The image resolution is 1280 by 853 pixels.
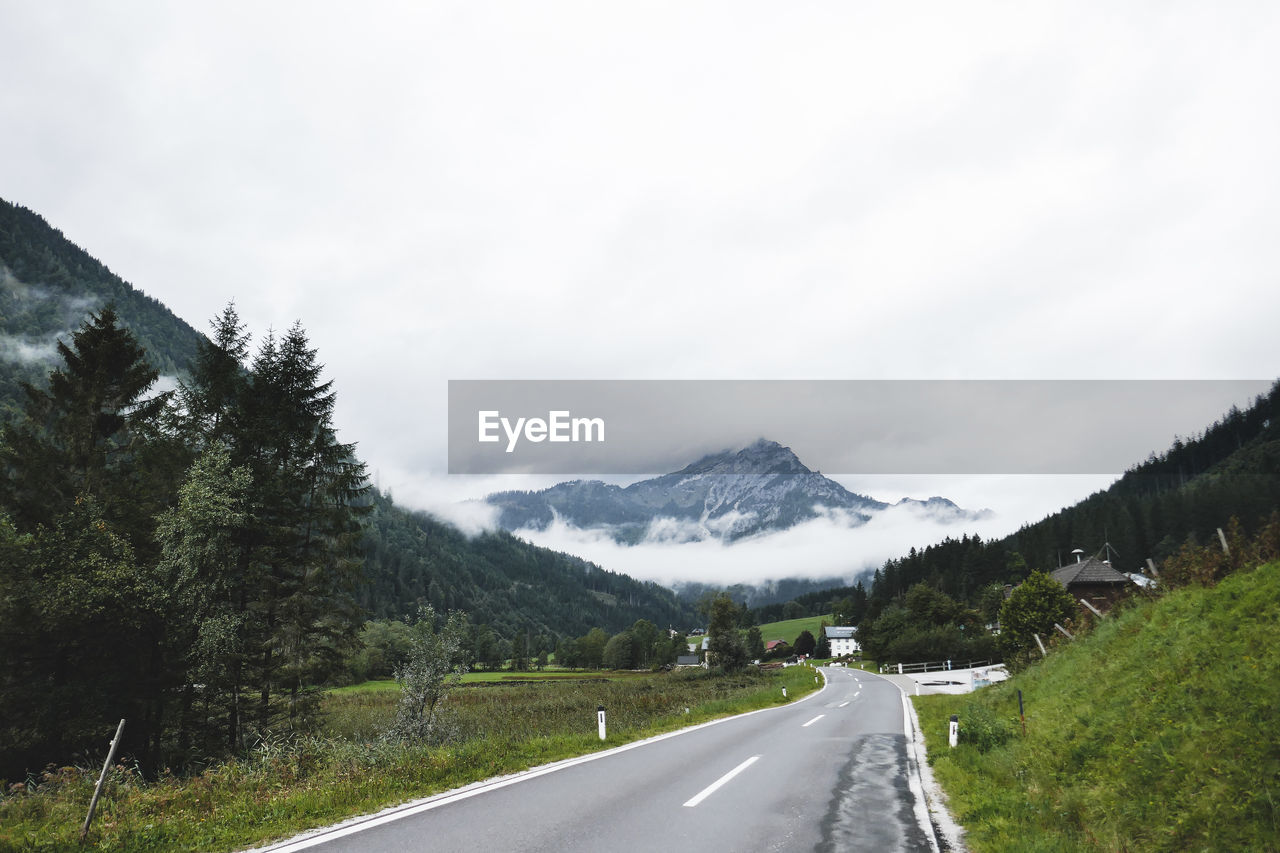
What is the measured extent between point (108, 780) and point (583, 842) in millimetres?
9369

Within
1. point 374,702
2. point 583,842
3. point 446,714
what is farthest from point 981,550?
point 583,842

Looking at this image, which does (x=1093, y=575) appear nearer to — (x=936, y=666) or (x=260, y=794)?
(x=936, y=666)

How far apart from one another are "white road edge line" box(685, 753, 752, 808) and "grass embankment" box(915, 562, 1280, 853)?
3555 mm

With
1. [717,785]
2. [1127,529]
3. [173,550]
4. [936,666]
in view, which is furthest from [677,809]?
[1127,529]

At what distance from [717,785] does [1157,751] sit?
6.11 meters

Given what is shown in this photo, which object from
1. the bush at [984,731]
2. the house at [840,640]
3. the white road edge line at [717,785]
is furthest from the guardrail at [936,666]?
the house at [840,640]

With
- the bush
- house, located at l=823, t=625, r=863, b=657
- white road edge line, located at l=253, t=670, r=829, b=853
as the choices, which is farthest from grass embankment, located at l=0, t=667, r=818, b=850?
house, located at l=823, t=625, r=863, b=657

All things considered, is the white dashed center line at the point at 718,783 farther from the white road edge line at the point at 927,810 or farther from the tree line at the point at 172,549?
the tree line at the point at 172,549

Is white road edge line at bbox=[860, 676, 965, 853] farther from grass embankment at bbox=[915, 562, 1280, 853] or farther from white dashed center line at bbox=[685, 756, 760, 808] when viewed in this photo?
white dashed center line at bbox=[685, 756, 760, 808]

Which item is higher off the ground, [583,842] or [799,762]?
[583,842]

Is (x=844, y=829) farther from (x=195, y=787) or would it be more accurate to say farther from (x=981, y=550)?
(x=981, y=550)

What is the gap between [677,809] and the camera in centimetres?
868

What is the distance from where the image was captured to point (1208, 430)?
189m

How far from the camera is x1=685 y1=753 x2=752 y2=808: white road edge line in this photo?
9195 millimetres
